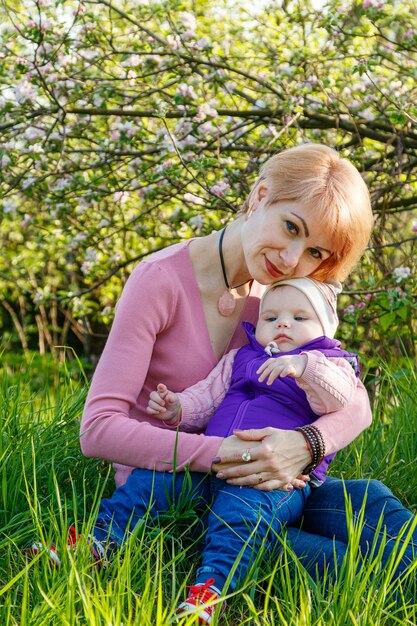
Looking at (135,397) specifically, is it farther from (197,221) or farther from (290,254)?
(197,221)

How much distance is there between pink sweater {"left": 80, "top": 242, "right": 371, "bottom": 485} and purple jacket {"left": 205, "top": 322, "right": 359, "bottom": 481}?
0.08m

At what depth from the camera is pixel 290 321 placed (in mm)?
2707

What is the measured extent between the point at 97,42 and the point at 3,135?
69cm

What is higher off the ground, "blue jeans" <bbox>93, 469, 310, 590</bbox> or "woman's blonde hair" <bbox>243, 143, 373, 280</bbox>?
"woman's blonde hair" <bbox>243, 143, 373, 280</bbox>

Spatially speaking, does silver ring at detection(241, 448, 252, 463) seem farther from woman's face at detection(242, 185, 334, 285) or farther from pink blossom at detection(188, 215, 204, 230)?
pink blossom at detection(188, 215, 204, 230)

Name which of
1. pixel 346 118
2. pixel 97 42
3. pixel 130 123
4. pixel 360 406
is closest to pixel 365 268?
pixel 346 118

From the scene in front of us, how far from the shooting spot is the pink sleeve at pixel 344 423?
101 inches

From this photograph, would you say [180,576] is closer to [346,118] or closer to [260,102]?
[260,102]

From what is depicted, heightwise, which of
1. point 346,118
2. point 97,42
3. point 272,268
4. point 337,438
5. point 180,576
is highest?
point 97,42

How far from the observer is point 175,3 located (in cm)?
451

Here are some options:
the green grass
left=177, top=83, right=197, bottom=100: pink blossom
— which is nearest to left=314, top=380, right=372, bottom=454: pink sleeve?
the green grass

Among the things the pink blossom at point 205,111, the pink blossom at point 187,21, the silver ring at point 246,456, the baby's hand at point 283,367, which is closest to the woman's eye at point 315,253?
the baby's hand at point 283,367

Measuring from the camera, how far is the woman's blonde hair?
2.64m

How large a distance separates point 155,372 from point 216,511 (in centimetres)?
55
